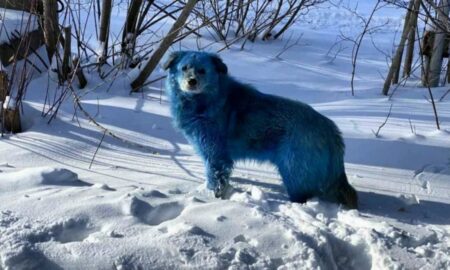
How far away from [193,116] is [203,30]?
21.2ft

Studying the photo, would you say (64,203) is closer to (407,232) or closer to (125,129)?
(407,232)

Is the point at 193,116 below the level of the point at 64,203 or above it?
above

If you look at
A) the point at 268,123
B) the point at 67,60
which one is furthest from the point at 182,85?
the point at 67,60

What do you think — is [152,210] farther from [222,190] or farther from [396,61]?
[396,61]

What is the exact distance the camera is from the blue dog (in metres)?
3.92

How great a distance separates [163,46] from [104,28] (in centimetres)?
128

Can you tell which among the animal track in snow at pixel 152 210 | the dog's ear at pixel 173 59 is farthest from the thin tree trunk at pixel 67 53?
the animal track in snow at pixel 152 210

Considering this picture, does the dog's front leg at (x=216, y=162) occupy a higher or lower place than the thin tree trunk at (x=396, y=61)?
lower

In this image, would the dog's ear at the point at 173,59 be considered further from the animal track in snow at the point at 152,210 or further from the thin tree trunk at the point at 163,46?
the thin tree trunk at the point at 163,46

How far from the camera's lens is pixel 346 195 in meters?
4.00

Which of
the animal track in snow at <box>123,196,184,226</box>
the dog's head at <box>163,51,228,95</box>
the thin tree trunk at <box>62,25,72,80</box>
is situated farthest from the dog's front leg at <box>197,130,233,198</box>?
the thin tree trunk at <box>62,25,72,80</box>

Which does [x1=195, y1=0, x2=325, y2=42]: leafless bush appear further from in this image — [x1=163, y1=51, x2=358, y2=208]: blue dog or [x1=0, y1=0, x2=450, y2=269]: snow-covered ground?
[x1=163, y1=51, x2=358, y2=208]: blue dog

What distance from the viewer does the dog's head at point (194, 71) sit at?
3865mm

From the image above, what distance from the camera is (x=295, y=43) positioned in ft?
34.0
